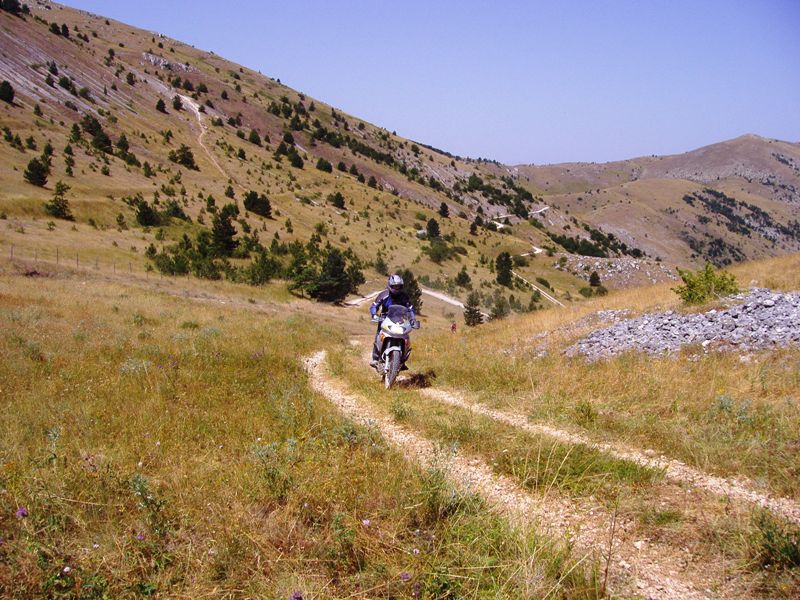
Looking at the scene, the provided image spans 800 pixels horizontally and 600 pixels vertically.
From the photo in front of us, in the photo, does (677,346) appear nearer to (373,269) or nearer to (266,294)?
(266,294)

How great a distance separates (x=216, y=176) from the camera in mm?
66750

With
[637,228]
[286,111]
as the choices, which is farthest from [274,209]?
[637,228]

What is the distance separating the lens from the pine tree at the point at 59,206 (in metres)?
36.8

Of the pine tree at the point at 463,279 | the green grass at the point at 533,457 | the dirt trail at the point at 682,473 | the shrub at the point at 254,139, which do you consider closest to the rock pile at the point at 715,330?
the dirt trail at the point at 682,473

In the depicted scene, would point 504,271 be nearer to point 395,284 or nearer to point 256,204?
point 256,204

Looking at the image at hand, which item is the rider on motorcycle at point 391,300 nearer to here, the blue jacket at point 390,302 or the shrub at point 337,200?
the blue jacket at point 390,302

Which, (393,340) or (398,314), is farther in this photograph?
(398,314)

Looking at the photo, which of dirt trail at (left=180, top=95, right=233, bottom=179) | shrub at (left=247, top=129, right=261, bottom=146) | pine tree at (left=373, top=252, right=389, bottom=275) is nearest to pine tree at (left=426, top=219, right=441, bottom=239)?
pine tree at (left=373, top=252, right=389, bottom=275)

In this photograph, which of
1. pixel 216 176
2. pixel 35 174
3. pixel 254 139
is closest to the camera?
pixel 35 174

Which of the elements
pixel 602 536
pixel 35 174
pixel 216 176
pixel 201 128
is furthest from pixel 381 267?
pixel 201 128

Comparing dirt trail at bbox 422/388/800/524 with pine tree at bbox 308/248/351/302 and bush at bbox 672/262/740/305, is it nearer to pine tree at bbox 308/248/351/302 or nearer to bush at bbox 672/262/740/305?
bush at bbox 672/262/740/305

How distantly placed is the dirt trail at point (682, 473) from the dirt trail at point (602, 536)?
1.13m

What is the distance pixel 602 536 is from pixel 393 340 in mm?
6120

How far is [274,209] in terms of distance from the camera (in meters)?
61.8
